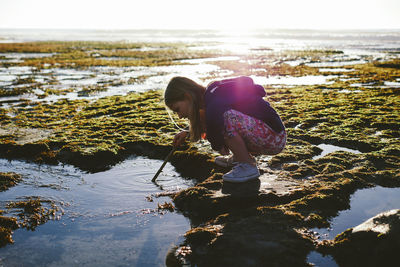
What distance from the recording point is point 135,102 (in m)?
12.6

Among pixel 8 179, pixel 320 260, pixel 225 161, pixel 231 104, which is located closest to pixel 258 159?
pixel 225 161

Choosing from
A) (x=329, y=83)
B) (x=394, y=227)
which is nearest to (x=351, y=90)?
(x=329, y=83)

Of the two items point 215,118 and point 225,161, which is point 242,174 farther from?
point 215,118

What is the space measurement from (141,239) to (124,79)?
1631cm

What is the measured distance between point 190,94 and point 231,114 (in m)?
0.65

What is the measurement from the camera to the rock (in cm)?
316

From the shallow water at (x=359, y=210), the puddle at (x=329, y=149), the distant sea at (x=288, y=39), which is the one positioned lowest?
the shallow water at (x=359, y=210)

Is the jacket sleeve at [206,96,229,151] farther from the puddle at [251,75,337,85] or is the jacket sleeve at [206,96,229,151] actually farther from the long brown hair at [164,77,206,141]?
the puddle at [251,75,337,85]

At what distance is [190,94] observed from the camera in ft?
15.7

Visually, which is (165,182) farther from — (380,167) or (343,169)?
(380,167)

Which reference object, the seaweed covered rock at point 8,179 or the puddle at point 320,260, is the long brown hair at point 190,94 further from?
the seaweed covered rock at point 8,179

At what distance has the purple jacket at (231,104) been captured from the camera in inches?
185

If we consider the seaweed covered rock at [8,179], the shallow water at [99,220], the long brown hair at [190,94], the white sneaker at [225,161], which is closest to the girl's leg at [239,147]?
the long brown hair at [190,94]

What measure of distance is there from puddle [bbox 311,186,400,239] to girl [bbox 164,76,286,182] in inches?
52.8
